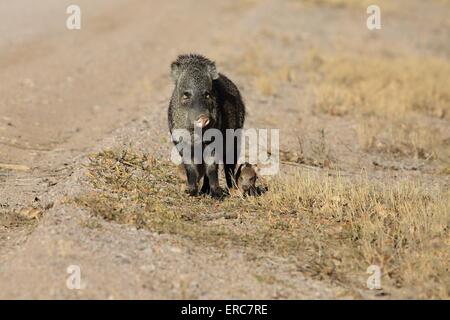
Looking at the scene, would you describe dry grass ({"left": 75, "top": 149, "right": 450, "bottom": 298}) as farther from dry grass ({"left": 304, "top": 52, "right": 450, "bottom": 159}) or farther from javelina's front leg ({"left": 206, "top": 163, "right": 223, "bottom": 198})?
dry grass ({"left": 304, "top": 52, "right": 450, "bottom": 159})

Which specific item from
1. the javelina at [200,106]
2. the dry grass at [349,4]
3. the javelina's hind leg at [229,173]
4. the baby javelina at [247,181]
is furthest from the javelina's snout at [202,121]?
the dry grass at [349,4]

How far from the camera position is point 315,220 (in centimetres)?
800

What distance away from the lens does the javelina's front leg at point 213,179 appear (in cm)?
860

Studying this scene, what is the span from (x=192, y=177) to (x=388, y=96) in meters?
8.65

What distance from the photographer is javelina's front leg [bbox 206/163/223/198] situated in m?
8.60

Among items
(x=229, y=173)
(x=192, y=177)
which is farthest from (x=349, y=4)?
(x=192, y=177)

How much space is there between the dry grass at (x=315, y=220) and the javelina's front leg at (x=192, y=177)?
0.11 meters

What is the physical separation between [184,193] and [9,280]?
9.89ft

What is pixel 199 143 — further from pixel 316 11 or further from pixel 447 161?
pixel 316 11

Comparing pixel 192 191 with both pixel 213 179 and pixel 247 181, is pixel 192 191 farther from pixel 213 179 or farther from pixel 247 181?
pixel 247 181

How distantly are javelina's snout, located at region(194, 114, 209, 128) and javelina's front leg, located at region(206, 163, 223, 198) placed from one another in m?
0.76

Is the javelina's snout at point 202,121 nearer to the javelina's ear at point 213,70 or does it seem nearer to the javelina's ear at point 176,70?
the javelina's ear at point 213,70

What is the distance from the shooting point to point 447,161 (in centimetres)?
1236
